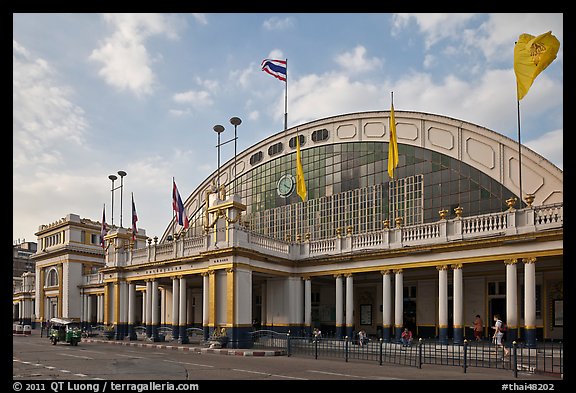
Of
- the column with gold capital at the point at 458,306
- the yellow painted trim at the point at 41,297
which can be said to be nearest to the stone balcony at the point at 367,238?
the column with gold capital at the point at 458,306

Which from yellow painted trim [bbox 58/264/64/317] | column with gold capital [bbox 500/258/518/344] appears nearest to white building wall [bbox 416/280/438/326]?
column with gold capital [bbox 500/258/518/344]

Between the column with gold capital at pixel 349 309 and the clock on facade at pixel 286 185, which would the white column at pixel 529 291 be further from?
the clock on facade at pixel 286 185

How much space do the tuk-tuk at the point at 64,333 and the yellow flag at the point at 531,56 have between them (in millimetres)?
32662

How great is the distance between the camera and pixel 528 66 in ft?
79.9

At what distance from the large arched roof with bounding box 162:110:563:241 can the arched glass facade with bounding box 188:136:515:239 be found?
0.53 meters

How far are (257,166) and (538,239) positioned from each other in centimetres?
2811

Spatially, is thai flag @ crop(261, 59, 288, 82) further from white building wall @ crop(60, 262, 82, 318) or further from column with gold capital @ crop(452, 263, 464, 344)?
white building wall @ crop(60, 262, 82, 318)

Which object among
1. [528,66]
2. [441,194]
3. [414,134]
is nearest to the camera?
[528,66]

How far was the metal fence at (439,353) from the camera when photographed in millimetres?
21031

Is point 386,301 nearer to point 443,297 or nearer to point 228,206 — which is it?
point 443,297

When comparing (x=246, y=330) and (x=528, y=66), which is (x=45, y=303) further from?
(x=528, y=66)

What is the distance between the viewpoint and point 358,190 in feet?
132

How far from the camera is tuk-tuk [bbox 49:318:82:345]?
124 ft

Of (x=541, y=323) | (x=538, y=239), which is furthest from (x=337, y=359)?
(x=541, y=323)
